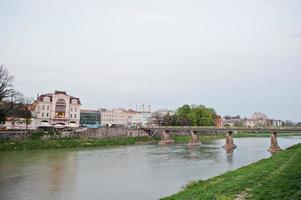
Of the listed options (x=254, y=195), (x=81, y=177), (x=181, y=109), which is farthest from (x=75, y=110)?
(x=254, y=195)

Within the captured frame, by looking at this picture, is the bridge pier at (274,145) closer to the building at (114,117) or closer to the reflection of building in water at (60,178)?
the reflection of building in water at (60,178)

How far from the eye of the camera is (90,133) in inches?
2803

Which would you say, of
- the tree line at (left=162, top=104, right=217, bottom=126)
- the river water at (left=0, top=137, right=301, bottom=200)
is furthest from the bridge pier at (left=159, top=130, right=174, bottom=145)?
the river water at (left=0, top=137, right=301, bottom=200)

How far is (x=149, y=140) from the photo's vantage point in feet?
268

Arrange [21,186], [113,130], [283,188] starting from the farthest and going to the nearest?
1. [113,130]
2. [21,186]
3. [283,188]

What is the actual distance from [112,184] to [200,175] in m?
8.98

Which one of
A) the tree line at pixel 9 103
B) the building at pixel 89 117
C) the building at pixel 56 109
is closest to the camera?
the tree line at pixel 9 103

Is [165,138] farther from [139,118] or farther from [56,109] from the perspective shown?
[139,118]

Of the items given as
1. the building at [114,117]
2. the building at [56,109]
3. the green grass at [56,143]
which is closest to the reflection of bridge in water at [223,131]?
the green grass at [56,143]

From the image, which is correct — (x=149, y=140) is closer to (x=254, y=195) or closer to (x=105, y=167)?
Result: (x=105, y=167)

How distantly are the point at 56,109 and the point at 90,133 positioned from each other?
790 inches

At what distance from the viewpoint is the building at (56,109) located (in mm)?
83688

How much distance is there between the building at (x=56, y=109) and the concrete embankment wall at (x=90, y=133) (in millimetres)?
12503

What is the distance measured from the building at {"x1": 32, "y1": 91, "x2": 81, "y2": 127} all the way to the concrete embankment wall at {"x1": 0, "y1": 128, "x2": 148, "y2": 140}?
492 inches
